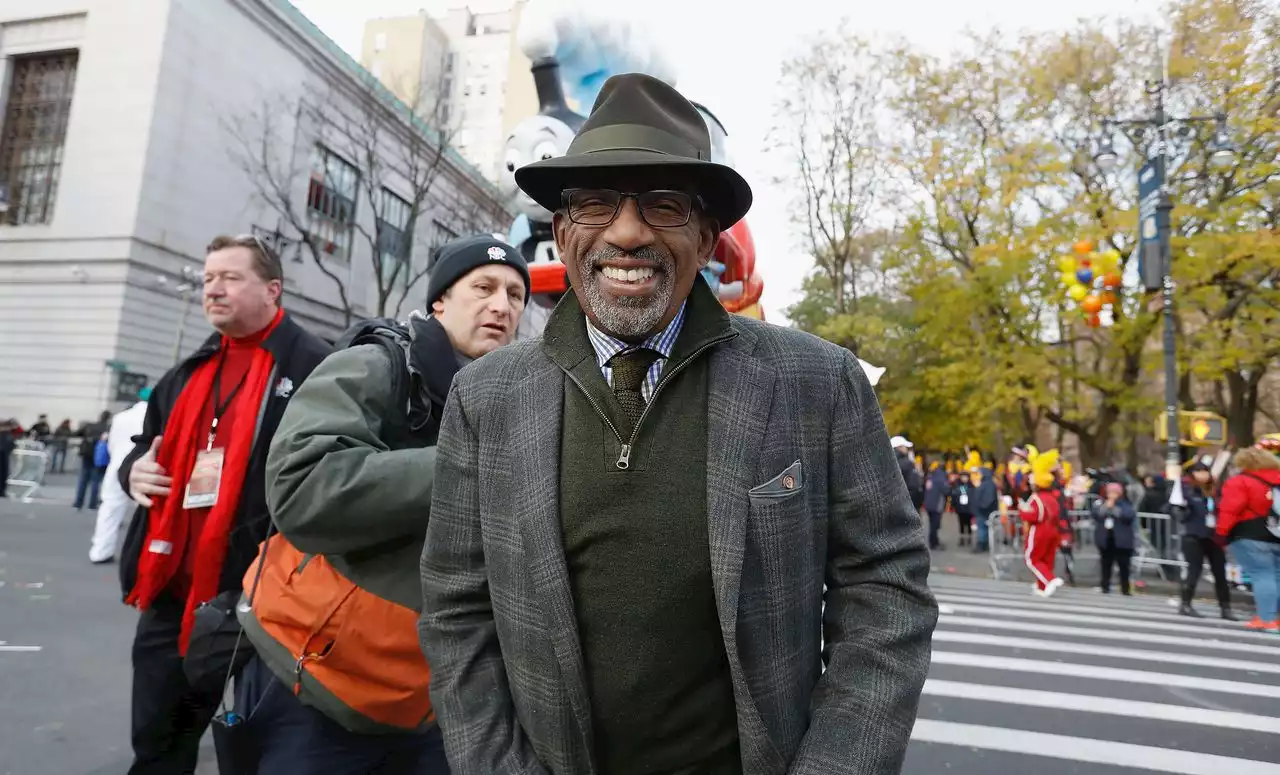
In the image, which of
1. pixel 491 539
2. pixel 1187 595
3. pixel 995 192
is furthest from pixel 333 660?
pixel 995 192

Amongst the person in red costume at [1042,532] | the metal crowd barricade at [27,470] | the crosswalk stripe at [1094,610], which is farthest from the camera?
the metal crowd barricade at [27,470]

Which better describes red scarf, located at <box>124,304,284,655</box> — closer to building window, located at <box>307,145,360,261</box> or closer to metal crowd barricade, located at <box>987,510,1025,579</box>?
metal crowd barricade, located at <box>987,510,1025,579</box>

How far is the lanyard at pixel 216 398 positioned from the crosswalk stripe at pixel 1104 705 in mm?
5018

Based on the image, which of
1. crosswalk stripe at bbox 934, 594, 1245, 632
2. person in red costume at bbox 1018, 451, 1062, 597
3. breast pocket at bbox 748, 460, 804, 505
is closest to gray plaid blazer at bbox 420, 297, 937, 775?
breast pocket at bbox 748, 460, 804, 505

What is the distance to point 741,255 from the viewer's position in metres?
7.21

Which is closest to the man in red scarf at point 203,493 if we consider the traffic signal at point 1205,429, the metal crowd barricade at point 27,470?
the traffic signal at point 1205,429

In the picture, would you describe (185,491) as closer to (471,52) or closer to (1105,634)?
(1105,634)

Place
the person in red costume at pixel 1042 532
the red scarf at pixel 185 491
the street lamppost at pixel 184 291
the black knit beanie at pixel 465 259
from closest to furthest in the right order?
the black knit beanie at pixel 465 259 < the red scarf at pixel 185 491 < the person in red costume at pixel 1042 532 < the street lamppost at pixel 184 291

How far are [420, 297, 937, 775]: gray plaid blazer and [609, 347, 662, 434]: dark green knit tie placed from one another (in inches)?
4.9

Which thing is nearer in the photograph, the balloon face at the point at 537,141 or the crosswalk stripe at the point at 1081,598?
the balloon face at the point at 537,141

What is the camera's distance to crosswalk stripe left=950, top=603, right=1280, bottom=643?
8.51m

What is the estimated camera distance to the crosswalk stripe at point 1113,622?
335 inches

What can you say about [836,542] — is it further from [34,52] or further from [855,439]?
[34,52]

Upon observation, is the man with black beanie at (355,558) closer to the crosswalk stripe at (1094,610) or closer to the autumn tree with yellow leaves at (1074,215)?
the crosswalk stripe at (1094,610)
